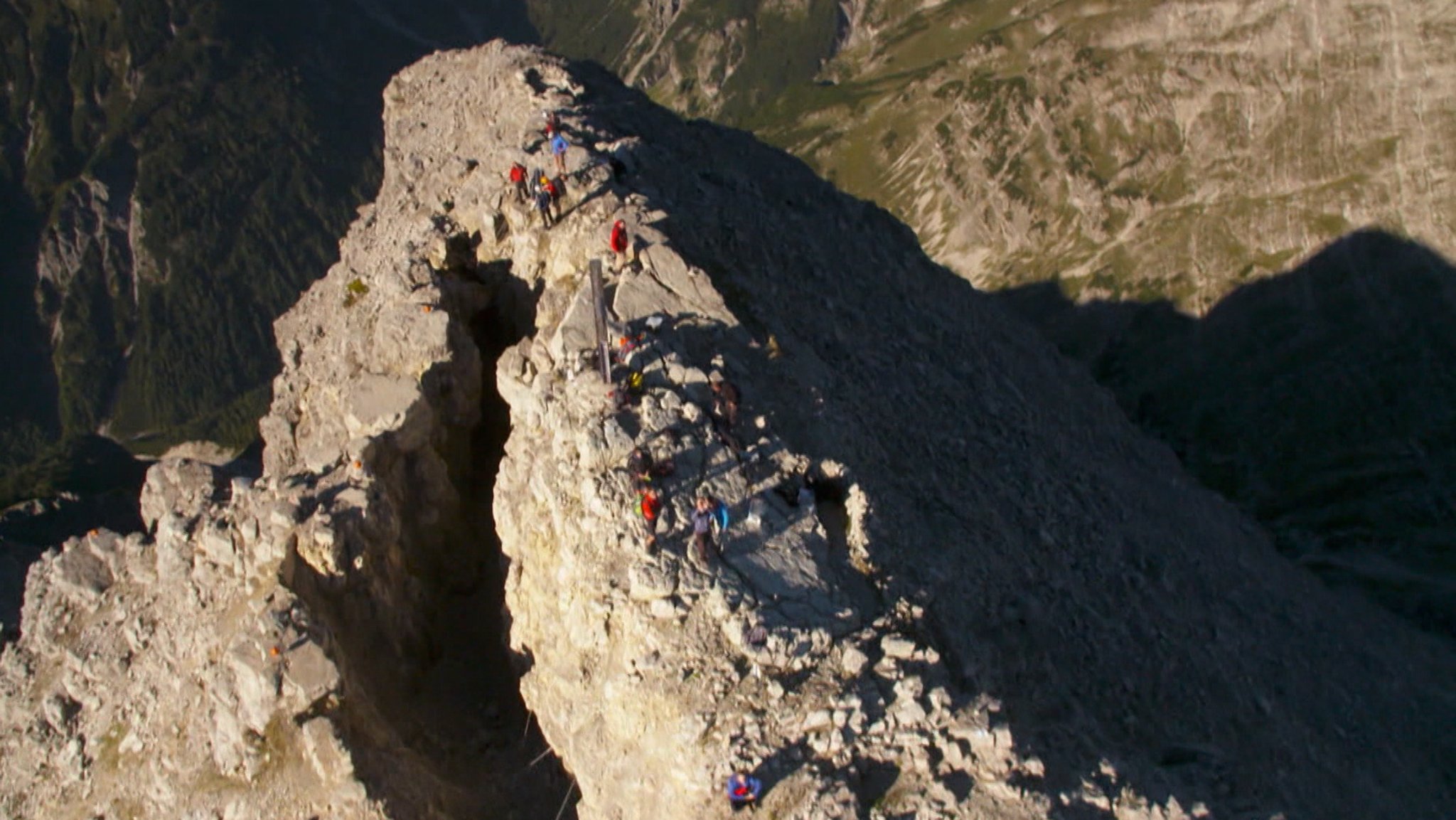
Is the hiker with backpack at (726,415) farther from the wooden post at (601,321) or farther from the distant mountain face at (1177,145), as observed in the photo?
the distant mountain face at (1177,145)

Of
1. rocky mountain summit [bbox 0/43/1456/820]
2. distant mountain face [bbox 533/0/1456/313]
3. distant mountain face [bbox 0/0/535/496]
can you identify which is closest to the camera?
rocky mountain summit [bbox 0/43/1456/820]

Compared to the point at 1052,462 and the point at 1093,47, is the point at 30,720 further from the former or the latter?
the point at 1093,47

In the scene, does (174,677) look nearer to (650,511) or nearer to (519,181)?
(650,511)

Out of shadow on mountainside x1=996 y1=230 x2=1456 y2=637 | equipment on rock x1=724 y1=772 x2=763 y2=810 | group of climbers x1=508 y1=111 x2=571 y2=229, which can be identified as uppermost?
shadow on mountainside x1=996 y1=230 x2=1456 y2=637

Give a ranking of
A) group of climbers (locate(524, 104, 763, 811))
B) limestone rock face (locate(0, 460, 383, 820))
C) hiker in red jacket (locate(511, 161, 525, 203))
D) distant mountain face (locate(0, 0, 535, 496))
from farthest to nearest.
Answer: distant mountain face (locate(0, 0, 535, 496))
hiker in red jacket (locate(511, 161, 525, 203))
limestone rock face (locate(0, 460, 383, 820))
group of climbers (locate(524, 104, 763, 811))

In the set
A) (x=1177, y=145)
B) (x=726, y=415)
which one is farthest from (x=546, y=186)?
(x=1177, y=145)

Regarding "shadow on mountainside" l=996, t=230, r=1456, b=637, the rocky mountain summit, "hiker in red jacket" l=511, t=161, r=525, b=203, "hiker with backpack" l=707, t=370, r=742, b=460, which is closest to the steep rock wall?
the rocky mountain summit

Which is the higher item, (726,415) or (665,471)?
(726,415)

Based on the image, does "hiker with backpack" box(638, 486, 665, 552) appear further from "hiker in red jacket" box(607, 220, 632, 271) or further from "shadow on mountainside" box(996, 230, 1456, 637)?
"shadow on mountainside" box(996, 230, 1456, 637)
